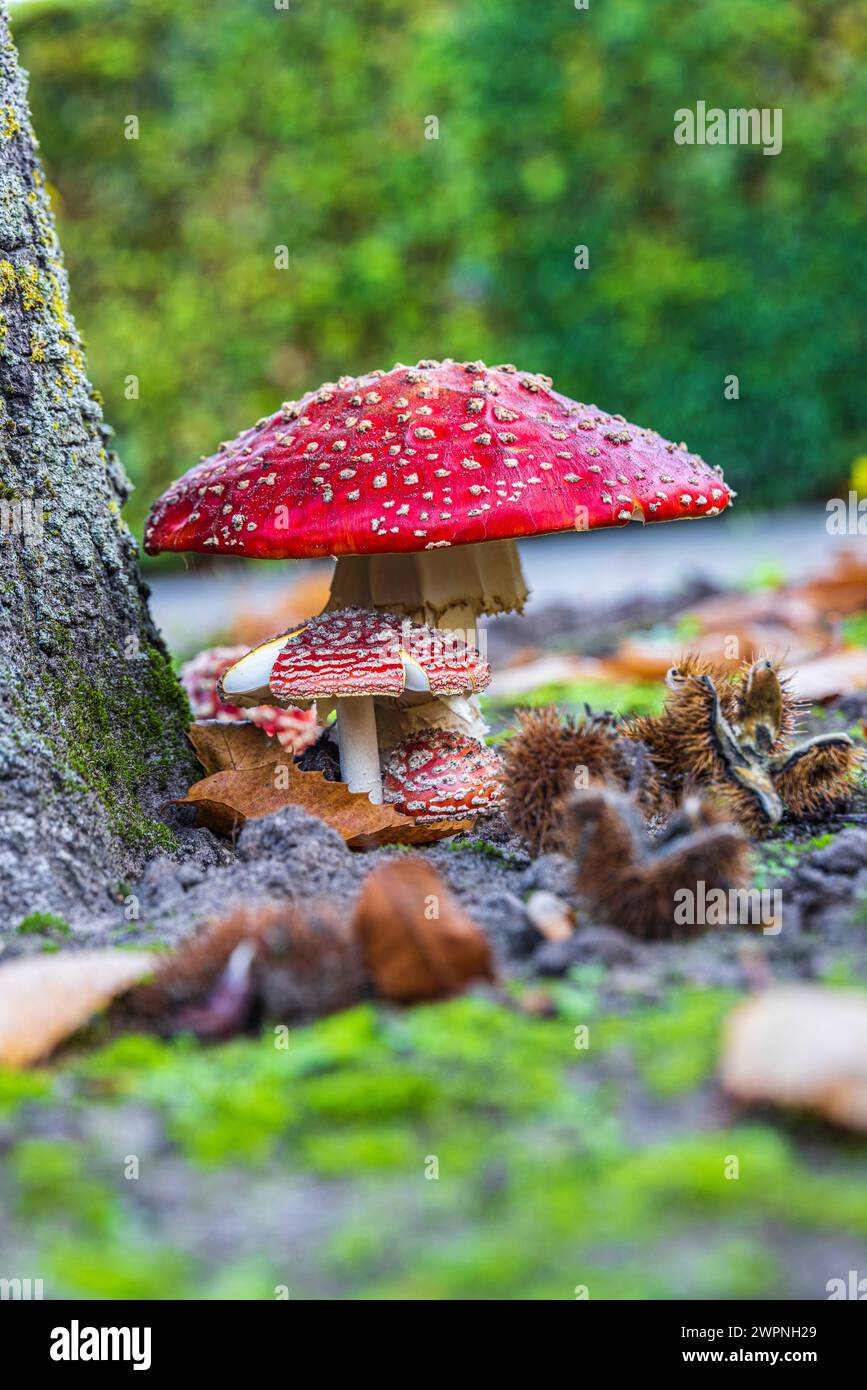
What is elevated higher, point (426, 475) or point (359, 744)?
point (426, 475)

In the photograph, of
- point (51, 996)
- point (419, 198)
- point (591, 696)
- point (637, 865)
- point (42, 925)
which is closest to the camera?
point (51, 996)

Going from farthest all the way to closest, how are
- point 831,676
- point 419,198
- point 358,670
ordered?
1. point 419,198
2. point 831,676
3. point 358,670

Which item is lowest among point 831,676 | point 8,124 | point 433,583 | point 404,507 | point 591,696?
point 591,696

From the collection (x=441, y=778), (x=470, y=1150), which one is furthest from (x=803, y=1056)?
(x=441, y=778)

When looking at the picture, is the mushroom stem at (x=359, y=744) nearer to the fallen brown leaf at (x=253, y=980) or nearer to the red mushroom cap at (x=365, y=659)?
the red mushroom cap at (x=365, y=659)

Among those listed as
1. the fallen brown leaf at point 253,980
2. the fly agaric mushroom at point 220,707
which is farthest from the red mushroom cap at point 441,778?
the fallen brown leaf at point 253,980

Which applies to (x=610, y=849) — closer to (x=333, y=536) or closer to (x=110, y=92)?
(x=333, y=536)

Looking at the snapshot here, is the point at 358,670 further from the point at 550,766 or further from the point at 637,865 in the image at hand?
the point at 637,865

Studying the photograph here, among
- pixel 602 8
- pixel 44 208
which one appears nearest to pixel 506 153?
pixel 602 8
